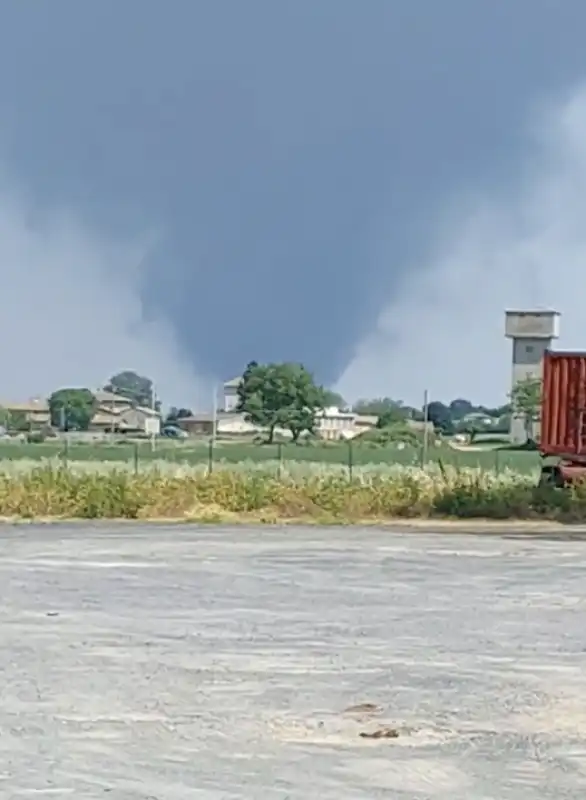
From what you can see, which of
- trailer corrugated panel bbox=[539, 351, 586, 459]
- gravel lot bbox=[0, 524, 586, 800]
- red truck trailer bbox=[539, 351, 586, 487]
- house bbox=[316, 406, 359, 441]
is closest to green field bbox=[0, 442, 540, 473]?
red truck trailer bbox=[539, 351, 586, 487]

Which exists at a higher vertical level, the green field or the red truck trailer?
the red truck trailer

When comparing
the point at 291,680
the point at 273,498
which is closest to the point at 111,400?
the point at 273,498

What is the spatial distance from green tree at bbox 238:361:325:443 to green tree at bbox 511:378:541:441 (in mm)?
11867

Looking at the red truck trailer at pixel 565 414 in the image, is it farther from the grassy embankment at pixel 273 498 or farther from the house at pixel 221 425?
the house at pixel 221 425

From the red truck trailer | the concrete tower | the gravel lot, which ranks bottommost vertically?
the gravel lot

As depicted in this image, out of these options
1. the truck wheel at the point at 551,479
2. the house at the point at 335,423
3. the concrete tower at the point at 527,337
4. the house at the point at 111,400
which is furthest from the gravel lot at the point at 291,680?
A: the house at the point at 111,400

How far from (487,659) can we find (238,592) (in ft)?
17.1

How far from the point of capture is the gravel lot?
24.3ft

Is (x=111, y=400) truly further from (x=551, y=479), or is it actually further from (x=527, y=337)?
(x=551, y=479)

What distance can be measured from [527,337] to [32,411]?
56777mm

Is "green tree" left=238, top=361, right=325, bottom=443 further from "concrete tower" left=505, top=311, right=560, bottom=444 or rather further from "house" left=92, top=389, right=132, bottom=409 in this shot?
"house" left=92, top=389, right=132, bottom=409

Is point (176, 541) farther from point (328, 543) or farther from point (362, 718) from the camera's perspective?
point (362, 718)

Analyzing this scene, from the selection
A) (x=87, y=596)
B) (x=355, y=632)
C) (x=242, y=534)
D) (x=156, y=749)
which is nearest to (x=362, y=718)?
(x=156, y=749)

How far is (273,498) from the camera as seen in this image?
29906 mm
